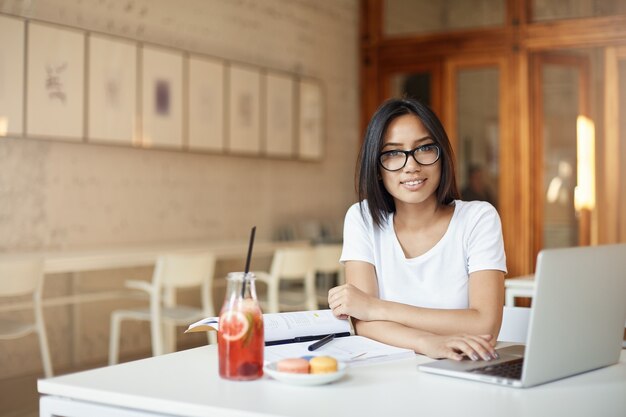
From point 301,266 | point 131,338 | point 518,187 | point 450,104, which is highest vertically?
point 450,104

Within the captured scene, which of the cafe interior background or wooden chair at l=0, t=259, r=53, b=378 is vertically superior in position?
the cafe interior background

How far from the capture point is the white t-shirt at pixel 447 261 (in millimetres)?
2004

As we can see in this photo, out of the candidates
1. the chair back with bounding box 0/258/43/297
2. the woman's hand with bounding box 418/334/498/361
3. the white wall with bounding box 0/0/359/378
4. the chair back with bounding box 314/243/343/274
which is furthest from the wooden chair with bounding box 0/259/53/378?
the woman's hand with bounding box 418/334/498/361

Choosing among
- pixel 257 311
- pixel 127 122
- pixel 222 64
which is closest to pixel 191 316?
pixel 127 122

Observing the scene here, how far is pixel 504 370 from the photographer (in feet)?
4.76

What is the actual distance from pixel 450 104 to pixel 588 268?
600cm

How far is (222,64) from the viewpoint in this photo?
6250 millimetres

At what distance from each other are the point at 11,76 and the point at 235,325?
151 inches

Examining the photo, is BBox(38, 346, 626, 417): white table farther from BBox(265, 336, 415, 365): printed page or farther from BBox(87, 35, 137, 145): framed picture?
BBox(87, 35, 137, 145): framed picture

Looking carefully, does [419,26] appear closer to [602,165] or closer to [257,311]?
[602,165]

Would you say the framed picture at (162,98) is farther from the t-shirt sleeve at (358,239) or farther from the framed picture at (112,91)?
the t-shirt sleeve at (358,239)

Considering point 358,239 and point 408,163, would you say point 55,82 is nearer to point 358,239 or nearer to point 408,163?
point 358,239

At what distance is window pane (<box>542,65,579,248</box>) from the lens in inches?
266

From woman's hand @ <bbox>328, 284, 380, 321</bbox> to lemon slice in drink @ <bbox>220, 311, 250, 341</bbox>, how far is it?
0.50 meters
